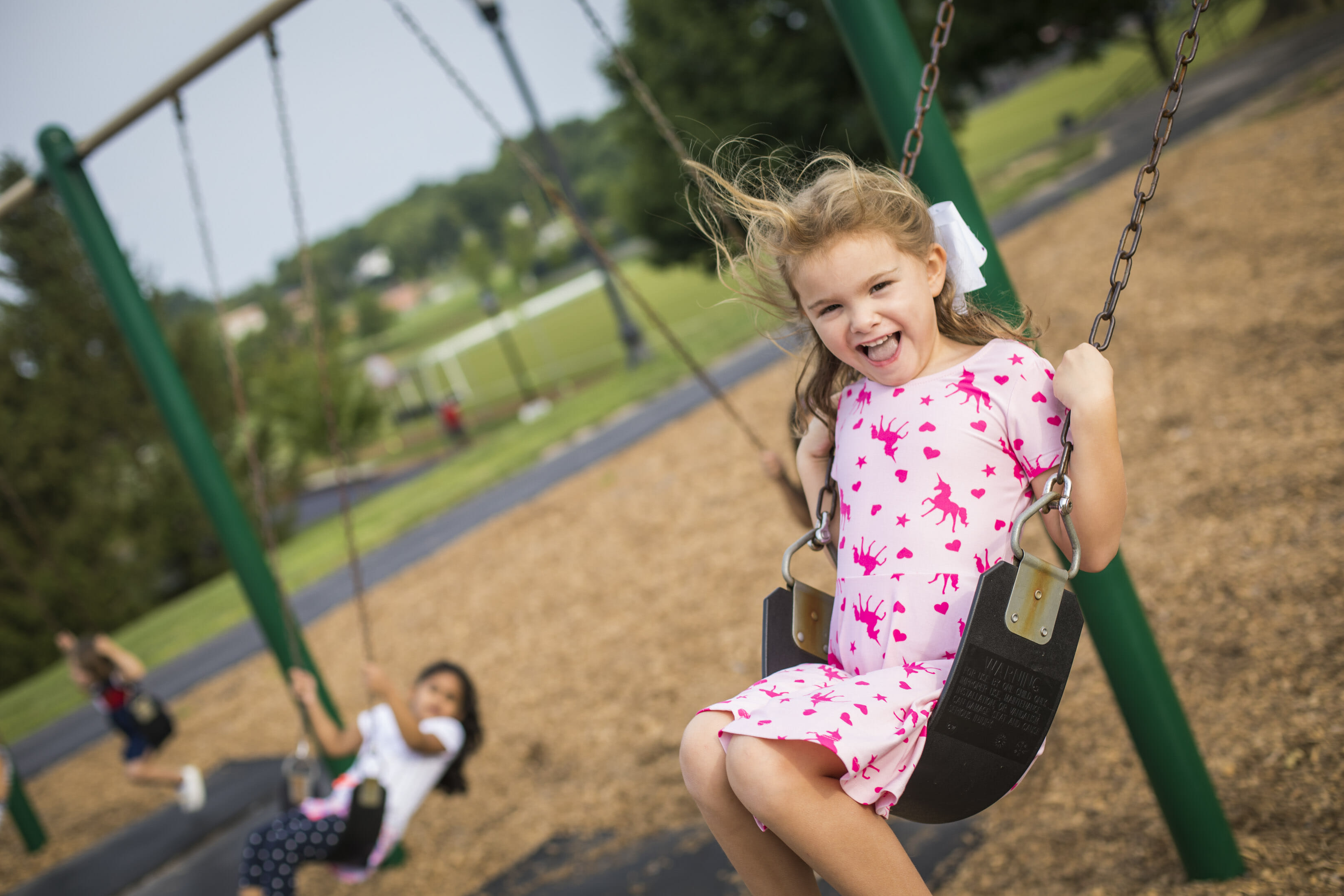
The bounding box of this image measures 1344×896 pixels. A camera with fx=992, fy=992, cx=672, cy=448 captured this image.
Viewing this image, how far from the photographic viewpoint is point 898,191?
175 centimetres

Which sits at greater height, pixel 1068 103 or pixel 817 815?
pixel 817 815

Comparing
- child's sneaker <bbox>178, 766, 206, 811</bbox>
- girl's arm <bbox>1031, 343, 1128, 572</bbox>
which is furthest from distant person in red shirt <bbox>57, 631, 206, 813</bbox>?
girl's arm <bbox>1031, 343, 1128, 572</bbox>

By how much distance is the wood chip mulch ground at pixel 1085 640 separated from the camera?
2.76 m

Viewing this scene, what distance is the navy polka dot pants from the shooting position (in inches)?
120

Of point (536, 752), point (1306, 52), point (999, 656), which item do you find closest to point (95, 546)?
point (536, 752)

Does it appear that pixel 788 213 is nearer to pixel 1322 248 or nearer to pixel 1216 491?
pixel 1216 491

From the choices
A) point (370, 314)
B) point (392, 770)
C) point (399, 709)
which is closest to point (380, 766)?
point (392, 770)

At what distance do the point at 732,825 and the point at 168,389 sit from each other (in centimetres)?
336

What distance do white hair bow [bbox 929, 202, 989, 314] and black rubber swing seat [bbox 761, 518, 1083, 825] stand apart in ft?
1.80

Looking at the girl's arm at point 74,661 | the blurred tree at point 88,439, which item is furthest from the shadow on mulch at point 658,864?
the blurred tree at point 88,439

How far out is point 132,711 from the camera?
5.52 meters

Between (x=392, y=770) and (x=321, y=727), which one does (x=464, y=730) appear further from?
(x=321, y=727)

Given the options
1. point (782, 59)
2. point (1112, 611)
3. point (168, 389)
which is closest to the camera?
point (1112, 611)

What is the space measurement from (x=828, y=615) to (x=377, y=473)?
2821cm
